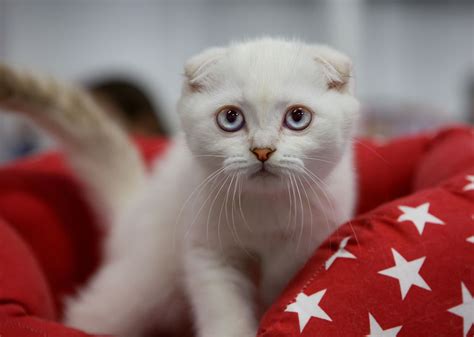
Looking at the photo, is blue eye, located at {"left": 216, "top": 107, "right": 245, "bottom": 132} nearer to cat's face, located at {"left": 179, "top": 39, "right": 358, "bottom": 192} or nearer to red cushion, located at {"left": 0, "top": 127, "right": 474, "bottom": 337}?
cat's face, located at {"left": 179, "top": 39, "right": 358, "bottom": 192}

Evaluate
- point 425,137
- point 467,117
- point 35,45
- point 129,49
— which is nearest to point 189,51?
point 129,49

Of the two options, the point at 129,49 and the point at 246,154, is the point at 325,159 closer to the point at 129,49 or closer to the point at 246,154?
the point at 246,154

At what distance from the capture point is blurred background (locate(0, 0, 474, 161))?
332cm

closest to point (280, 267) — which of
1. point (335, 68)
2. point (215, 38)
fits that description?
point (335, 68)

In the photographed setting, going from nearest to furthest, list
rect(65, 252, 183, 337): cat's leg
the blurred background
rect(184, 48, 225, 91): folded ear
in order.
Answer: rect(184, 48, 225, 91): folded ear < rect(65, 252, 183, 337): cat's leg < the blurred background

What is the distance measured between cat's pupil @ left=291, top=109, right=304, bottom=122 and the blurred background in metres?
2.62

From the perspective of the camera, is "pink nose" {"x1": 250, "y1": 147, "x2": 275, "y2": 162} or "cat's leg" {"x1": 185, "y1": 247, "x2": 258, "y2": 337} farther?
"cat's leg" {"x1": 185, "y1": 247, "x2": 258, "y2": 337}

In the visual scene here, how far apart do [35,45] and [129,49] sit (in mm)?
608

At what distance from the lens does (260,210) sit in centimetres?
82

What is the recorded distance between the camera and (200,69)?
2.55 feet

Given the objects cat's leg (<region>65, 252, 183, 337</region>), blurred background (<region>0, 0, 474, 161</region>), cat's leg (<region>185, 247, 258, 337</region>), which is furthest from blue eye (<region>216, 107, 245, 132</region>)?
blurred background (<region>0, 0, 474, 161</region>)

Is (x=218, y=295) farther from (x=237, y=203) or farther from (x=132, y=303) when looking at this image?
(x=132, y=303)

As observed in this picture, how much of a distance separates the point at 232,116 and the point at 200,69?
106 millimetres

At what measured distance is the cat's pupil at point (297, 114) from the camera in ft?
2.34
